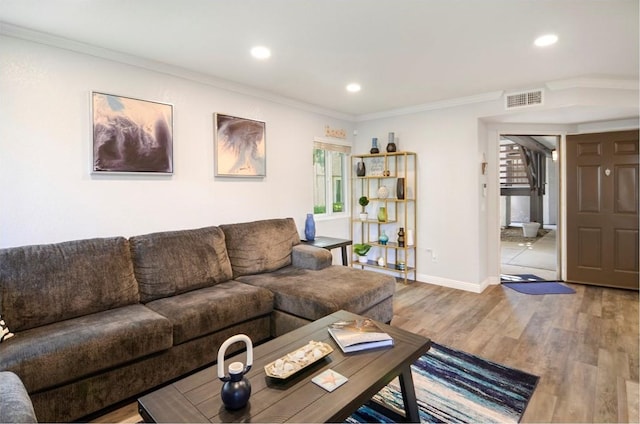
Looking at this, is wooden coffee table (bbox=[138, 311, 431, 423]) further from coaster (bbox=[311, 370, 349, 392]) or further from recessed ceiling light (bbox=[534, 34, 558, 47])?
recessed ceiling light (bbox=[534, 34, 558, 47])

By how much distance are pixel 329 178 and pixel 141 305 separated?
3139 millimetres

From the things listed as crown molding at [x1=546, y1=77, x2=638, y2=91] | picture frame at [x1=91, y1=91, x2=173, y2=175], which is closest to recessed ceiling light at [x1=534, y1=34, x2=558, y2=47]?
crown molding at [x1=546, y1=77, x2=638, y2=91]

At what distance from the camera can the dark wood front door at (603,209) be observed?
4121mm

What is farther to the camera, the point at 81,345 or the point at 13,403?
the point at 81,345

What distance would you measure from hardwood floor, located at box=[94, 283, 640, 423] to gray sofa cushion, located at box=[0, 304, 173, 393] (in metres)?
0.37

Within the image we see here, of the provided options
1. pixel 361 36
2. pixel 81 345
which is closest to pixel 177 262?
pixel 81 345

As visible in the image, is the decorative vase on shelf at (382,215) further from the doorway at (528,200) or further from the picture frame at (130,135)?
the picture frame at (130,135)

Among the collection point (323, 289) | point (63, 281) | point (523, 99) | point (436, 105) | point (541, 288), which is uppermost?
point (436, 105)

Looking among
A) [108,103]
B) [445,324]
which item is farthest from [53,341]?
[445,324]

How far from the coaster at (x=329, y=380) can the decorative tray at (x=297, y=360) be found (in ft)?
0.27

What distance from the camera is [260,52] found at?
275 cm

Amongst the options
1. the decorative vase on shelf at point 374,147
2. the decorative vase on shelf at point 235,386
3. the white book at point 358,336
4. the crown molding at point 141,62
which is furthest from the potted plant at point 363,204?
the decorative vase on shelf at point 235,386

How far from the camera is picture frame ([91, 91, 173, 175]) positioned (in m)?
2.64

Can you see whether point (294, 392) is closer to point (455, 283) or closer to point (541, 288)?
point (455, 283)
